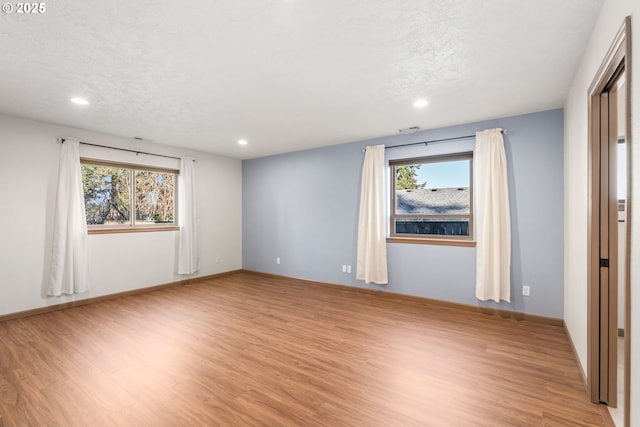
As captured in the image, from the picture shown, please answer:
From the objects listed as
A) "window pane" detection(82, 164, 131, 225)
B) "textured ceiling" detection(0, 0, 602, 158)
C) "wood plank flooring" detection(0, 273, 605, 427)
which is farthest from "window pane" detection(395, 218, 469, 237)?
"window pane" detection(82, 164, 131, 225)

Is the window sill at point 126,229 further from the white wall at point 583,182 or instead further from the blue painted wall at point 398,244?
the white wall at point 583,182

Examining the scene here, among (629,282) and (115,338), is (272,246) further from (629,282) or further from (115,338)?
(629,282)

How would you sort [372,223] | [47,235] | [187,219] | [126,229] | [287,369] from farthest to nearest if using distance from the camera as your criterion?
1. [187,219]
2. [126,229]
3. [372,223]
4. [47,235]
5. [287,369]

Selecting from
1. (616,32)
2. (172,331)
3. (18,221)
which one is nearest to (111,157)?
(18,221)

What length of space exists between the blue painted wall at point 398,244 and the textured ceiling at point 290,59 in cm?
52

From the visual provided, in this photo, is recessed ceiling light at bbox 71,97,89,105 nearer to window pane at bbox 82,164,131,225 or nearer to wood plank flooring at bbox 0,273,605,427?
window pane at bbox 82,164,131,225

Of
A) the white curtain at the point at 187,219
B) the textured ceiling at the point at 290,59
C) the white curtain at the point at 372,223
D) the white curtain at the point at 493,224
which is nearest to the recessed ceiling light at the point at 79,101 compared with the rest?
the textured ceiling at the point at 290,59

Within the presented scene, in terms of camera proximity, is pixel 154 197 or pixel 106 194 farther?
pixel 154 197

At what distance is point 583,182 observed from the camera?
2.33 meters

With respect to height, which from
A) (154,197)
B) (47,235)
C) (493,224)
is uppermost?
(154,197)

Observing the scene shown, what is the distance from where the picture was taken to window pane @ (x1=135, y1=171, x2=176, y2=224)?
16.8 feet

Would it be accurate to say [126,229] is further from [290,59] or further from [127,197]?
[290,59]

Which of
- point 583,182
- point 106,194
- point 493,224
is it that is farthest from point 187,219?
point 583,182

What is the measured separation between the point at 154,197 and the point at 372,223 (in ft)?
12.8
